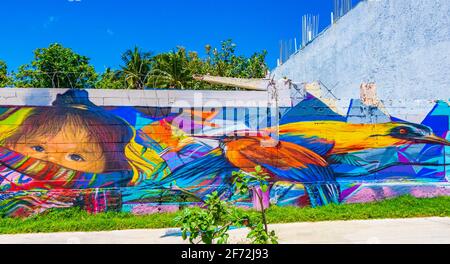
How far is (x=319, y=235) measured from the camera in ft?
18.4

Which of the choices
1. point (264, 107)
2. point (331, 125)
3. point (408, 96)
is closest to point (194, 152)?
point (264, 107)

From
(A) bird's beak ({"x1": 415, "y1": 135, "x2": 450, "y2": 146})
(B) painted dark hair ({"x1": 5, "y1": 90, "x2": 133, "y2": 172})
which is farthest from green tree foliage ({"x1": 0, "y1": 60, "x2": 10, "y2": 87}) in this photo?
(A) bird's beak ({"x1": 415, "y1": 135, "x2": 450, "y2": 146})

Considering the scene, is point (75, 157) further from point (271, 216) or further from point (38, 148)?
point (271, 216)

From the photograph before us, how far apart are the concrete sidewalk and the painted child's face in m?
1.29

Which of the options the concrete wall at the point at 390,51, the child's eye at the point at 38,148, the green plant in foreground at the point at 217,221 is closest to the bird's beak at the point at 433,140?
the concrete wall at the point at 390,51

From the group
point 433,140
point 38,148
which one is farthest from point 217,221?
point 433,140

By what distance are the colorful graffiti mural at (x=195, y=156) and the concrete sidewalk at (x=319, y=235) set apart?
91 cm

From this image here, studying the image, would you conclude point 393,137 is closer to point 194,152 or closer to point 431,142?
point 431,142

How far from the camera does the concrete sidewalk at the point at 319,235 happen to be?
17.4ft

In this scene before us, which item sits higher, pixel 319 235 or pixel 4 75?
pixel 4 75

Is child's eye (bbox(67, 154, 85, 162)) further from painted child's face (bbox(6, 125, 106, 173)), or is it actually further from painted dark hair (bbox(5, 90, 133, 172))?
painted dark hair (bbox(5, 90, 133, 172))

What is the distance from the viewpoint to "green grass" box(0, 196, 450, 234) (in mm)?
6227

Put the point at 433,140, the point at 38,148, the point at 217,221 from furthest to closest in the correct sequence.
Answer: the point at 433,140
the point at 38,148
the point at 217,221

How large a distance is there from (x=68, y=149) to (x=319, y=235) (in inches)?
176
